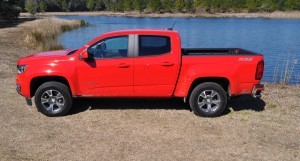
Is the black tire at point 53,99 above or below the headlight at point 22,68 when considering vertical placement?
below

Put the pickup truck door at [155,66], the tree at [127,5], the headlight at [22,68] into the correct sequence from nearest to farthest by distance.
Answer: the pickup truck door at [155,66] < the headlight at [22,68] < the tree at [127,5]

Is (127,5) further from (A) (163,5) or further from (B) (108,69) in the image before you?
(B) (108,69)

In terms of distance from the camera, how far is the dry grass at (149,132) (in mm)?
5938

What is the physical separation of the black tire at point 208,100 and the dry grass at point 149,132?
0.17 meters

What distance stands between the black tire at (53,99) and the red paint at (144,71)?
0.20 metres

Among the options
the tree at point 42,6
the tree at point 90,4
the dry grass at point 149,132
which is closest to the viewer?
the dry grass at point 149,132

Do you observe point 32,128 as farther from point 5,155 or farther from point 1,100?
point 1,100

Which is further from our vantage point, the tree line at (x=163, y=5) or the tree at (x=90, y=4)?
the tree at (x=90, y=4)

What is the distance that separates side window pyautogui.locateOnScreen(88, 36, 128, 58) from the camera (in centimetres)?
748

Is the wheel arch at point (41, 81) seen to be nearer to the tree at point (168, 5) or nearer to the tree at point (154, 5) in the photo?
the tree at point (168, 5)

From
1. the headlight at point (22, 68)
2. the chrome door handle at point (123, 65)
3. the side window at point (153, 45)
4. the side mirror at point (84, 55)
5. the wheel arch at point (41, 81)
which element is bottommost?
the wheel arch at point (41, 81)

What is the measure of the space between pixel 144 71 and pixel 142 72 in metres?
0.05

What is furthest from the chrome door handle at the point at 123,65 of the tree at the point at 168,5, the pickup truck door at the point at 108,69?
the tree at the point at 168,5

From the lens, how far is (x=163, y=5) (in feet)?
397
